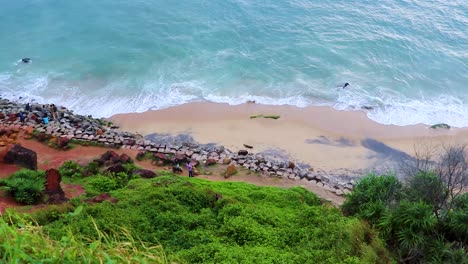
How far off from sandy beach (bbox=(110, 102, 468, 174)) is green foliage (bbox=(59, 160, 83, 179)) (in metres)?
7.01

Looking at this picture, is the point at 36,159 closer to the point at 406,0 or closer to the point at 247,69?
the point at 247,69

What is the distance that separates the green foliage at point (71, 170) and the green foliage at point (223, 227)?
4.81 metres

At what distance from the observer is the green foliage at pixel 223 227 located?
1238 centimetres

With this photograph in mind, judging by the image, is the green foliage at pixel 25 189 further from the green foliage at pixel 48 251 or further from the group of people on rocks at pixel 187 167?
the green foliage at pixel 48 251

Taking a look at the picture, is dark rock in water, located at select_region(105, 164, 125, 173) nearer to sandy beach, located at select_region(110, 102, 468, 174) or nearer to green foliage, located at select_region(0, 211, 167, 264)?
sandy beach, located at select_region(110, 102, 468, 174)

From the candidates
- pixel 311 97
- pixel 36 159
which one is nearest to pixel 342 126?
pixel 311 97

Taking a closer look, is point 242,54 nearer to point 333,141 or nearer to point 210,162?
point 333,141

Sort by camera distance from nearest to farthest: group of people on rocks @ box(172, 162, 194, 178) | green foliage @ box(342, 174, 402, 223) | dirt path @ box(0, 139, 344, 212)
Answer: green foliage @ box(342, 174, 402, 223) → dirt path @ box(0, 139, 344, 212) → group of people on rocks @ box(172, 162, 194, 178)

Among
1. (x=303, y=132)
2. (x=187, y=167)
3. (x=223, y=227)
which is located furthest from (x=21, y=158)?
(x=303, y=132)

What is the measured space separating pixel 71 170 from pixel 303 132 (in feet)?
48.4

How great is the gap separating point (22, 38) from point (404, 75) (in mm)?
34948

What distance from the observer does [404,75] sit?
119ft

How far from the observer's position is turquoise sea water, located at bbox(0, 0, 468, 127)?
109 ft

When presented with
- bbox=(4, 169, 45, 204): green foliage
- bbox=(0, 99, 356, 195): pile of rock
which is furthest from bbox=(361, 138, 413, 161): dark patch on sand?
bbox=(4, 169, 45, 204): green foliage
